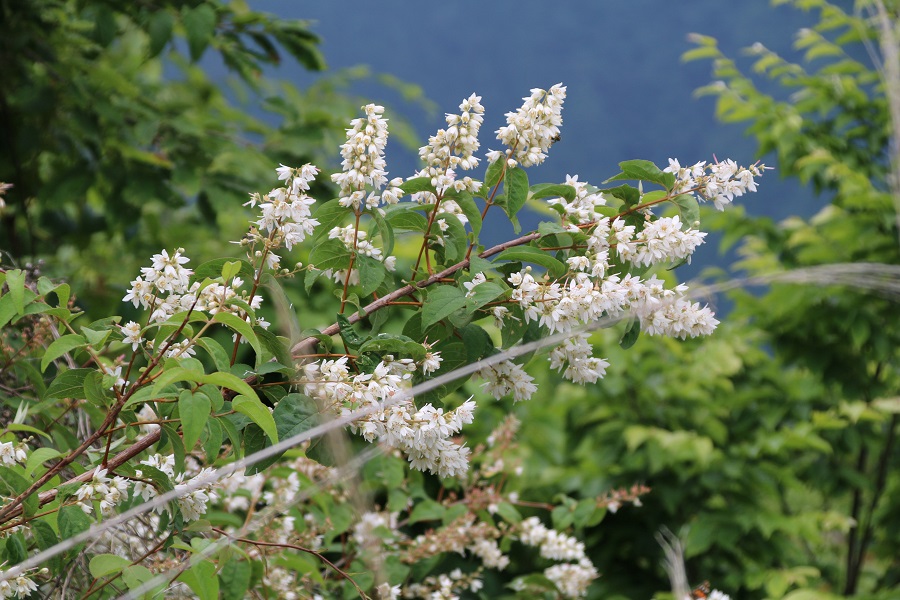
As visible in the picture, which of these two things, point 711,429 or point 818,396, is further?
point 818,396

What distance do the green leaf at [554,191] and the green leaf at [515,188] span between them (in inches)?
1.0

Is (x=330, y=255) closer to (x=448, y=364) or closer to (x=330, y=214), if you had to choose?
(x=330, y=214)

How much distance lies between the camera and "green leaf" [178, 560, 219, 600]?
837 millimetres

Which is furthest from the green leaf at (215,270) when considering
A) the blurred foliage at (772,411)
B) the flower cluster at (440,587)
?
the blurred foliage at (772,411)

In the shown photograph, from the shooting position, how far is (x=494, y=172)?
988mm

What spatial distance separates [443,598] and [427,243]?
1.99ft

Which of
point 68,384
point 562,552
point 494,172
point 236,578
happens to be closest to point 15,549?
point 68,384

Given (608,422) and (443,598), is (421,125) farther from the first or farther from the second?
(443,598)

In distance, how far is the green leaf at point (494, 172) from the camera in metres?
0.98

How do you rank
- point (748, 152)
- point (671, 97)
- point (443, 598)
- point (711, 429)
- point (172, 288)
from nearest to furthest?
point (172, 288) < point (443, 598) < point (711, 429) < point (671, 97) < point (748, 152)

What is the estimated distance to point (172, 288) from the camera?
2.89ft

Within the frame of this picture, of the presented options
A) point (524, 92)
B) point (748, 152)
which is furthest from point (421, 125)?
point (748, 152)

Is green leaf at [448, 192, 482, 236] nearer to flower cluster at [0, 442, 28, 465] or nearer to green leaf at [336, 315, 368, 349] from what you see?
green leaf at [336, 315, 368, 349]

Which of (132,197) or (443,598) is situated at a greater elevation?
(132,197)
